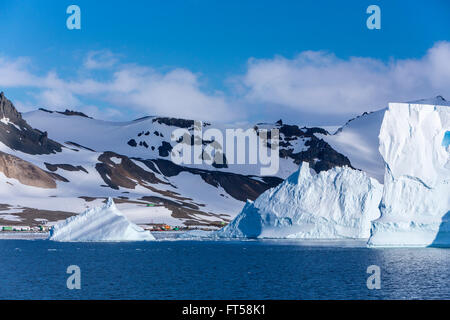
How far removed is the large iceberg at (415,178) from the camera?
61438 millimetres

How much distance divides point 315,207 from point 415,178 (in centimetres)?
2213

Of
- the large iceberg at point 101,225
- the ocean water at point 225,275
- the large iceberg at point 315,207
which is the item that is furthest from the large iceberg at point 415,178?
the large iceberg at point 101,225

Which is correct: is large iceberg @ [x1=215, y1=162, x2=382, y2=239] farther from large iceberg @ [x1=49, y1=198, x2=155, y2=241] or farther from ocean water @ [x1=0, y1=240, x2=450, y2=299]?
large iceberg @ [x1=49, y1=198, x2=155, y2=241]

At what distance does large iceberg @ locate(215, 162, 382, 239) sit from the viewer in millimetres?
82312

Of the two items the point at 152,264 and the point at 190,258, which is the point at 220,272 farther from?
the point at 190,258

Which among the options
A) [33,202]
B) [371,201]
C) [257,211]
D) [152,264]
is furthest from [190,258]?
[33,202]

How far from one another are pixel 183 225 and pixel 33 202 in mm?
41931

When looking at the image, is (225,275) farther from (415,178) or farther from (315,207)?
(315,207)

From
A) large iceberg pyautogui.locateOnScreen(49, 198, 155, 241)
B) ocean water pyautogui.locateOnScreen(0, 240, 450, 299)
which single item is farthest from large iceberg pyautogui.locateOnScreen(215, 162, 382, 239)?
large iceberg pyautogui.locateOnScreen(49, 198, 155, 241)

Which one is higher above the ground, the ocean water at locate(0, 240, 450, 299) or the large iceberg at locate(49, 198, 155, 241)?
the large iceberg at locate(49, 198, 155, 241)

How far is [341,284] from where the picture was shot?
4125 centimetres

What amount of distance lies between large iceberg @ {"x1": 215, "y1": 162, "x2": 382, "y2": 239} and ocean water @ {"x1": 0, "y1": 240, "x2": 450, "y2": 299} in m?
14.1

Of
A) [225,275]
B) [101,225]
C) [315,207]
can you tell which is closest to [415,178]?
[315,207]

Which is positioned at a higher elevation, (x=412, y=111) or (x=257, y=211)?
(x=412, y=111)
